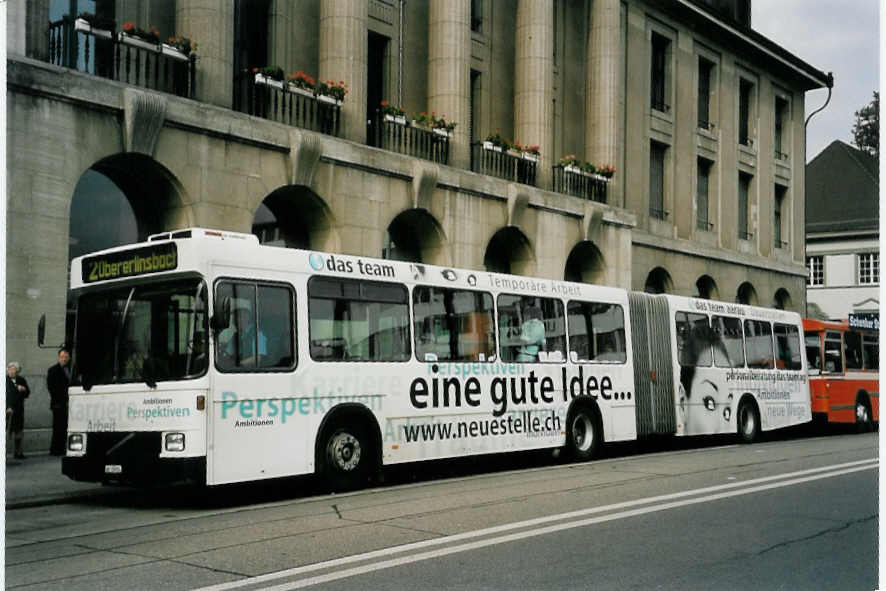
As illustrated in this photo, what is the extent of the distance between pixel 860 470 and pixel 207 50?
1340cm

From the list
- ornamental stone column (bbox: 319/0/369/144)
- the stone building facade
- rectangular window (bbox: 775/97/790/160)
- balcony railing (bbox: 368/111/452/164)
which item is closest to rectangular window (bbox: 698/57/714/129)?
the stone building facade

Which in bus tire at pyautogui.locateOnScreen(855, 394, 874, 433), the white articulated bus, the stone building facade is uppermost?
the stone building facade

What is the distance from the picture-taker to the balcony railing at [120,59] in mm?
17922

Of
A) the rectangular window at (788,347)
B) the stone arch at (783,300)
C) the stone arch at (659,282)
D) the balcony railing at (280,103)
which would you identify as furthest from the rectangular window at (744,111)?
the balcony railing at (280,103)

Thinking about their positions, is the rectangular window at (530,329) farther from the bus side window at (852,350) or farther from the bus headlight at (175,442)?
the bus side window at (852,350)

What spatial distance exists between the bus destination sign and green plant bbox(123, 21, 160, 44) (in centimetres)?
774

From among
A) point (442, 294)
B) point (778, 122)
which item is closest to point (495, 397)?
point (442, 294)

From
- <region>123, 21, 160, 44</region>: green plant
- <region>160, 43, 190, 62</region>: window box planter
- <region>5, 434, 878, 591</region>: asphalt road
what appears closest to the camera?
<region>5, 434, 878, 591</region>: asphalt road

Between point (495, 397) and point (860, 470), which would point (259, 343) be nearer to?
point (495, 397)

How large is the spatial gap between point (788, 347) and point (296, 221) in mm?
11116

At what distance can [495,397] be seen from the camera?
51.9ft

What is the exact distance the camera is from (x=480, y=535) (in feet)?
30.7

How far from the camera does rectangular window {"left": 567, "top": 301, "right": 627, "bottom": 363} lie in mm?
17672

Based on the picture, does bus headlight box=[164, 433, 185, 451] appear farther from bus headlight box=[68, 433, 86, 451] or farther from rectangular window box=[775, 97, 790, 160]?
rectangular window box=[775, 97, 790, 160]
